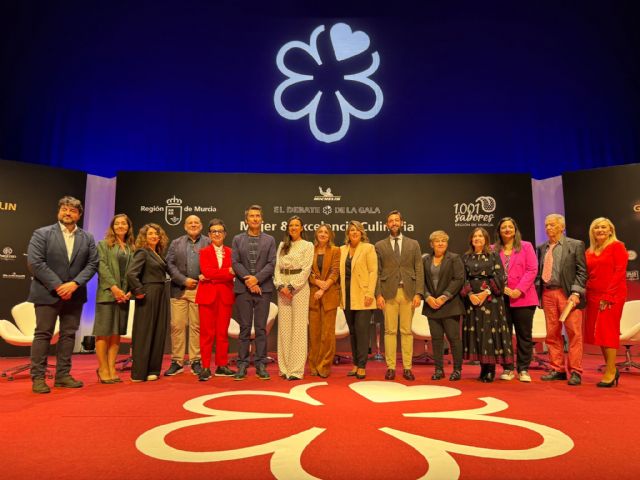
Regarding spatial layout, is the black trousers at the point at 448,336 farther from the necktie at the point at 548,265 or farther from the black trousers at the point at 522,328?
the necktie at the point at 548,265

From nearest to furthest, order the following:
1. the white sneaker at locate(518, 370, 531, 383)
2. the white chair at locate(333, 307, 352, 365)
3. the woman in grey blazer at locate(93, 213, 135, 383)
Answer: the woman in grey blazer at locate(93, 213, 135, 383)
the white sneaker at locate(518, 370, 531, 383)
the white chair at locate(333, 307, 352, 365)

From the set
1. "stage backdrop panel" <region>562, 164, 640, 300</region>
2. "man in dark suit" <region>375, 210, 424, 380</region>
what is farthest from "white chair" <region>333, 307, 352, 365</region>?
"stage backdrop panel" <region>562, 164, 640, 300</region>

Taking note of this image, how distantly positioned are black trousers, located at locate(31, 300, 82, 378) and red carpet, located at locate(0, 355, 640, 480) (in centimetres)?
25

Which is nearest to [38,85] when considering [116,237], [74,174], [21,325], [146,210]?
[74,174]

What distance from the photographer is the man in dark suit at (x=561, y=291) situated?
4129 millimetres

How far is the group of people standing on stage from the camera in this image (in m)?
4.01

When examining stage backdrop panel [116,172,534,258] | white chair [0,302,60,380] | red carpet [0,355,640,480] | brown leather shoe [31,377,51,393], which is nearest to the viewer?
red carpet [0,355,640,480]

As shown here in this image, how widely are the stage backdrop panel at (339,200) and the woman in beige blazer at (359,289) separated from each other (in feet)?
7.89

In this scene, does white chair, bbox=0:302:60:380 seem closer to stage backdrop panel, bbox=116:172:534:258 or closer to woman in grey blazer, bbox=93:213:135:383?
woman in grey blazer, bbox=93:213:135:383

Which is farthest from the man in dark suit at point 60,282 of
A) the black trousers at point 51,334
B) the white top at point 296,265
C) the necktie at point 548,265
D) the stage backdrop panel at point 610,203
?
the stage backdrop panel at point 610,203

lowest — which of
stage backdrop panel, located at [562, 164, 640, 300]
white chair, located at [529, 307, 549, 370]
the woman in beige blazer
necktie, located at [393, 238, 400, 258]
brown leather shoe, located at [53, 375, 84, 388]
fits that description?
brown leather shoe, located at [53, 375, 84, 388]

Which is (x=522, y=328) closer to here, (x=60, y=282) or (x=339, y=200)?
(x=339, y=200)

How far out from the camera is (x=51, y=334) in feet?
12.3

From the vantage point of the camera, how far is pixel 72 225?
12.9 feet
